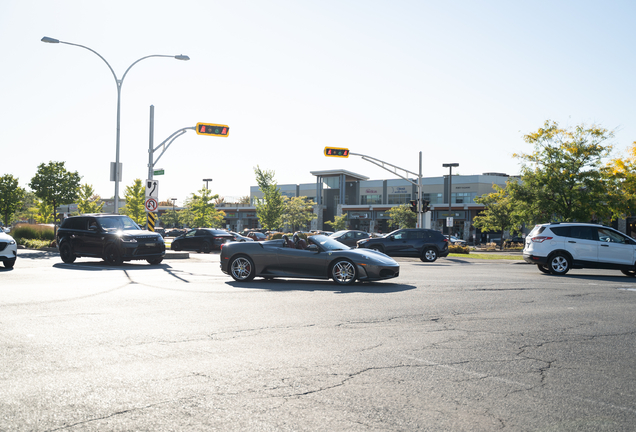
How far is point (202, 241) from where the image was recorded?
96.6 feet

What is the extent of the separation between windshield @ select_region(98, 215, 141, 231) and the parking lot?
8.09 meters

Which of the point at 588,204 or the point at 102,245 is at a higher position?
the point at 588,204

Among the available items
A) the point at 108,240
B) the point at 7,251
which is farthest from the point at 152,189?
the point at 7,251

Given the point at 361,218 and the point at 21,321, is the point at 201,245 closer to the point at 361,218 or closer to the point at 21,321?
the point at 21,321

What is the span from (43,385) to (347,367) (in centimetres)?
266

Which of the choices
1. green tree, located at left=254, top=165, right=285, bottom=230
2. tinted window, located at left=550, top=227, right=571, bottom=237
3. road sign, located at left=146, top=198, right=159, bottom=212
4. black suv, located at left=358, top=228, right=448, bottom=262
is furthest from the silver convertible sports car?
green tree, located at left=254, top=165, right=285, bottom=230

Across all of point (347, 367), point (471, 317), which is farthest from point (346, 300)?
point (347, 367)

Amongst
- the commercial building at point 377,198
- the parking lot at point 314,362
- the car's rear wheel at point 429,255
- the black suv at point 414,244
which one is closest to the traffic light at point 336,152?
the black suv at point 414,244

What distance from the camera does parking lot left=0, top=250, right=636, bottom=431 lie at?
356 centimetres

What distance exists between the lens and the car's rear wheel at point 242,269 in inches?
494

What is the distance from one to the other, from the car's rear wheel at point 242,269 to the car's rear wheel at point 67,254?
8.75m

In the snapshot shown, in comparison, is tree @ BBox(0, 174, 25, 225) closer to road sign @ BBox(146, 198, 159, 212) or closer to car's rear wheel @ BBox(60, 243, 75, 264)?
road sign @ BBox(146, 198, 159, 212)

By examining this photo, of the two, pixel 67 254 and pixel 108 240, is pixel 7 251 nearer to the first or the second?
pixel 67 254

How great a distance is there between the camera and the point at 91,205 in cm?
6450
